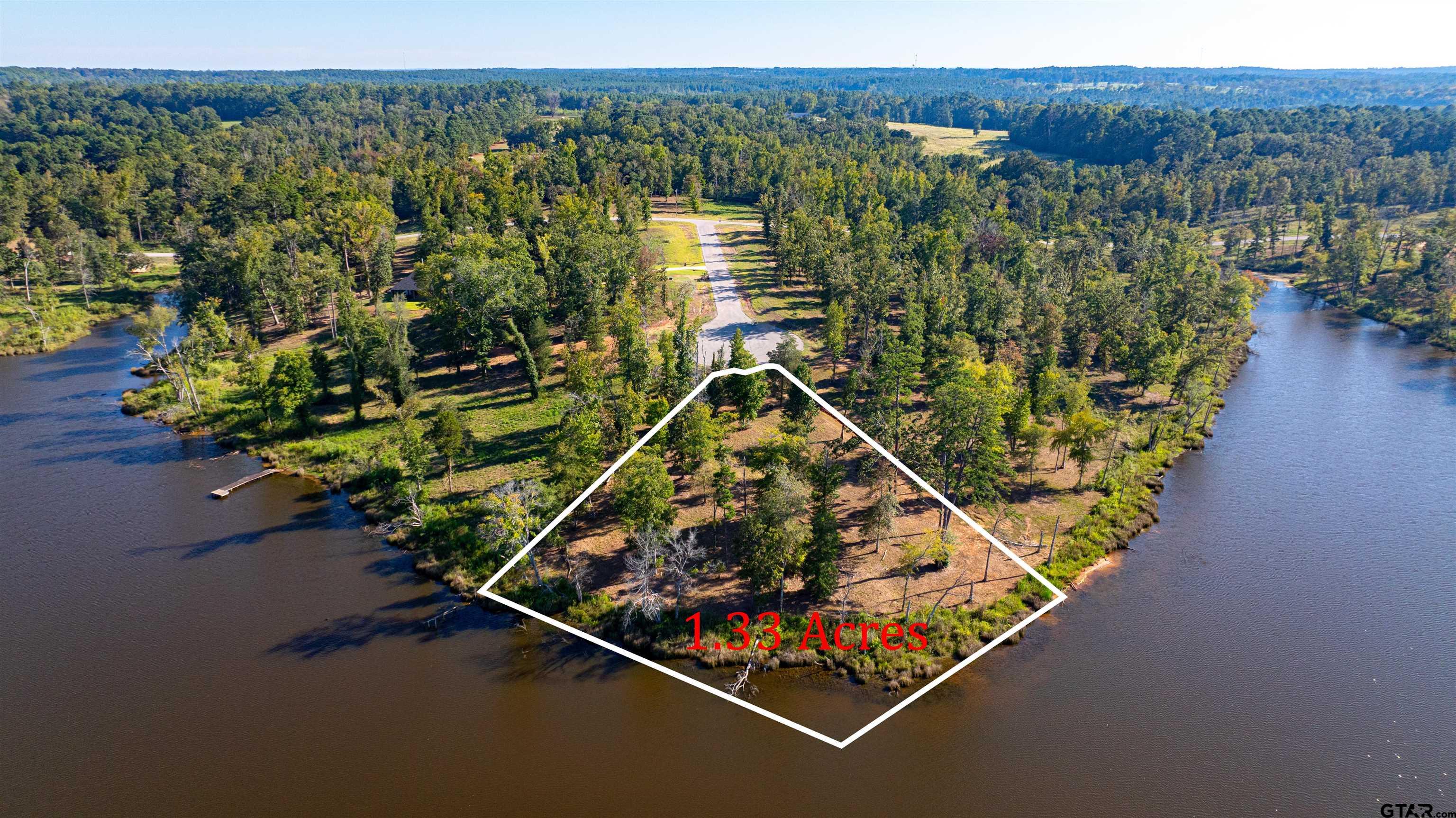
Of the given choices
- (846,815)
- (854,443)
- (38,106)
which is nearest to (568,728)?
(846,815)

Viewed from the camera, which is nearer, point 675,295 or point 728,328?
point 728,328

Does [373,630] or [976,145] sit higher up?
[976,145]

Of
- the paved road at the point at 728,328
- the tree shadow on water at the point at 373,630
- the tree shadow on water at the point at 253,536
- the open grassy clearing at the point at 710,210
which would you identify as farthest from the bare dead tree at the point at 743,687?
the open grassy clearing at the point at 710,210

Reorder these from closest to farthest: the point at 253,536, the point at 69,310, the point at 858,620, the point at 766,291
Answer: the point at 858,620 → the point at 253,536 → the point at 69,310 → the point at 766,291

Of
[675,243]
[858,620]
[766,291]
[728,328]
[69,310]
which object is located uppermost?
[675,243]

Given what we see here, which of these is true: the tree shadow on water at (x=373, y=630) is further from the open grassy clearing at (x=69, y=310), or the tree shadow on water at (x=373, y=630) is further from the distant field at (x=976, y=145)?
the distant field at (x=976, y=145)

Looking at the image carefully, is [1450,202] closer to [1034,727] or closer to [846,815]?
[1034,727]

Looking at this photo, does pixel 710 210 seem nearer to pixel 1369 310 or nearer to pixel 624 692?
pixel 1369 310

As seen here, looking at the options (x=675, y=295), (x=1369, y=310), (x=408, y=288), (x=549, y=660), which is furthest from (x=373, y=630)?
(x=1369, y=310)
